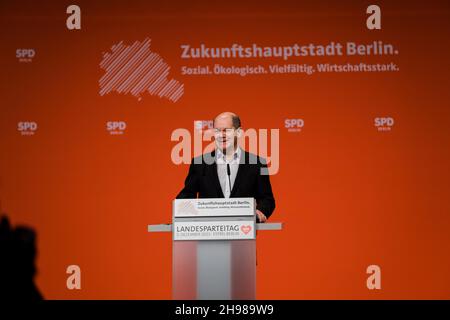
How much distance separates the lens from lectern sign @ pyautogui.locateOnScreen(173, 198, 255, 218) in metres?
3.57

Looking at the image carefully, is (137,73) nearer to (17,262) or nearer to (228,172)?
(228,172)

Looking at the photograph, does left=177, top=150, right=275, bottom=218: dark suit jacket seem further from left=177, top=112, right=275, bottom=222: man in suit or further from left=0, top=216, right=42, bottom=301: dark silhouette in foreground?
left=0, top=216, right=42, bottom=301: dark silhouette in foreground

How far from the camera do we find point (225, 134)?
4.20m

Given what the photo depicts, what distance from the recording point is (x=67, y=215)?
19.9 feet

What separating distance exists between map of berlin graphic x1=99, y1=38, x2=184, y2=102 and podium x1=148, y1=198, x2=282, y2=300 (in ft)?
8.84

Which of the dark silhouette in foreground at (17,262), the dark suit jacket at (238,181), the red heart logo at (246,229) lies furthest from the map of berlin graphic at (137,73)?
the dark silhouette in foreground at (17,262)

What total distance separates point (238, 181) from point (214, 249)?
820 mm

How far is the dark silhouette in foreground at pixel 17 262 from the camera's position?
146 centimetres

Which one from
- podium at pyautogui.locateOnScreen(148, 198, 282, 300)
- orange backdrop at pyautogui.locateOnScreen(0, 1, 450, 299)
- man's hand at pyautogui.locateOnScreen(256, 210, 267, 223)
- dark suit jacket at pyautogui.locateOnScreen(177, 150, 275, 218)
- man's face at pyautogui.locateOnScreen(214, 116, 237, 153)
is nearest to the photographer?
podium at pyautogui.locateOnScreen(148, 198, 282, 300)

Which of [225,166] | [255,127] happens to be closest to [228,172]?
[225,166]

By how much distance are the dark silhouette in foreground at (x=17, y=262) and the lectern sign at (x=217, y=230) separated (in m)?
2.05

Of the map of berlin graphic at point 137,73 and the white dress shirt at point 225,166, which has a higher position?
the map of berlin graphic at point 137,73

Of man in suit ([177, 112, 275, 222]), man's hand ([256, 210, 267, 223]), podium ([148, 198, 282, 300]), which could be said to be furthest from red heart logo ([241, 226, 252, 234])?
man in suit ([177, 112, 275, 222])

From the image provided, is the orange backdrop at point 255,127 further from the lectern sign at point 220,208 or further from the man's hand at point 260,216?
the lectern sign at point 220,208
